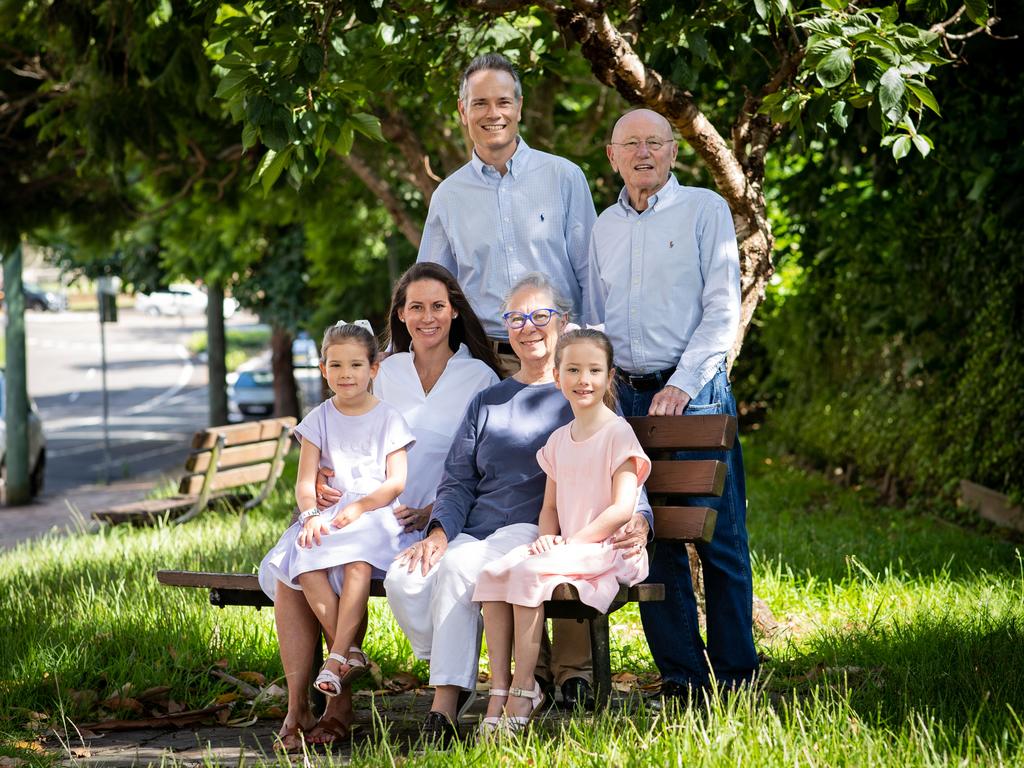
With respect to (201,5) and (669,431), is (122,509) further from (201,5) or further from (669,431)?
(669,431)

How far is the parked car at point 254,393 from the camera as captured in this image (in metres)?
34.2

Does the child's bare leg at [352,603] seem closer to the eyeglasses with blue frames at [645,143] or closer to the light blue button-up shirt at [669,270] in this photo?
the light blue button-up shirt at [669,270]

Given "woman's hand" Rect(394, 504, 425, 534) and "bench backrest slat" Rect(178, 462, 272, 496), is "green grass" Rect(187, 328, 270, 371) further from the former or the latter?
"woman's hand" Rect(394, 504, 425, 534)

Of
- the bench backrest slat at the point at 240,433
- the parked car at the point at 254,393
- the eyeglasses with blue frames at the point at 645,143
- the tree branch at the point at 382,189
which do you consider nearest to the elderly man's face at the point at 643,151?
the eyeglasses with blue frames at the point at 645,143

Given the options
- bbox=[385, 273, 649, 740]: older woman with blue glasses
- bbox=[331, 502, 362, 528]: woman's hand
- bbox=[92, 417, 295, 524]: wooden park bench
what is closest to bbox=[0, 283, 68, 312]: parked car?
bbox=[92, 417, 295, 524]: wooden park bench

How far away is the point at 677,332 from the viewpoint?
470 centimetres

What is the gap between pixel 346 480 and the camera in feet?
15.5

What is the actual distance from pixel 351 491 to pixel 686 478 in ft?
3.87

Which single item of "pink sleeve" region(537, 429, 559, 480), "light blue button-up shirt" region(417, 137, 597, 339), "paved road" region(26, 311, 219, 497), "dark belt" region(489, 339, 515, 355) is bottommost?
"paved road" region(26, 311, 219, 497)

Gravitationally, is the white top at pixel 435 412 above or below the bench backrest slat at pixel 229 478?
above

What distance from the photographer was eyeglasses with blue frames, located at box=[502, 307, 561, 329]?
452cm

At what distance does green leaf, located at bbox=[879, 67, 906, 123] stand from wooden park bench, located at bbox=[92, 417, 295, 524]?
6594 mm

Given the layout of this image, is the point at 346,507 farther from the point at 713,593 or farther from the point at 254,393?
the point at 254,393

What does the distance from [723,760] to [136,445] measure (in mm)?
24806
